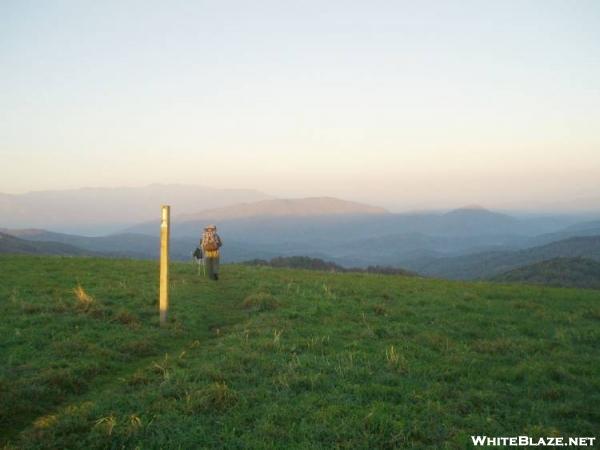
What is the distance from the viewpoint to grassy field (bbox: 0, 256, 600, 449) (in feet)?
24.4

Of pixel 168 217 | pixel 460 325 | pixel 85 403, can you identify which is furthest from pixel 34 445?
A: pixel 460 325

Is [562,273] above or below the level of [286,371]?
below

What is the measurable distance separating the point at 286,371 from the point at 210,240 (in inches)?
546

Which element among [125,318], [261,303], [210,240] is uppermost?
[210,240]

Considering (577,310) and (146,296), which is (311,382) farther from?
(577,310)

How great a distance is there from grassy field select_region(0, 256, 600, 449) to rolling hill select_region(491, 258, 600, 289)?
362 ft

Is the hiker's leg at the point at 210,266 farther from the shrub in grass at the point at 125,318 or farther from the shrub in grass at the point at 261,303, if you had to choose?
the shrub in grass at the point at 125,318

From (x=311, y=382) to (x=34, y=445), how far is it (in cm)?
507

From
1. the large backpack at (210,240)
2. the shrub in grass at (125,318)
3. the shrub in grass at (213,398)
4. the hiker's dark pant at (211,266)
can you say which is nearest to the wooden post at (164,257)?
the shrub in grass at (125,318)

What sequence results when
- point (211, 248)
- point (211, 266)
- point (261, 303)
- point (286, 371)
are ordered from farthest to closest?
point (211, 266) < point (211, 248) < point (261, 303) < point (286, 371)

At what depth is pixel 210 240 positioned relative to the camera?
75.1ft

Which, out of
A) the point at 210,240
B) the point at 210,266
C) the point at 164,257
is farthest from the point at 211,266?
the point at 164,257

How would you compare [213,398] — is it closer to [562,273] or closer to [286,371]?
[286,371]

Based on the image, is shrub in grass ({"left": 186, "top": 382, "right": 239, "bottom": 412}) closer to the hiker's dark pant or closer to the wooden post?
the wooden post
